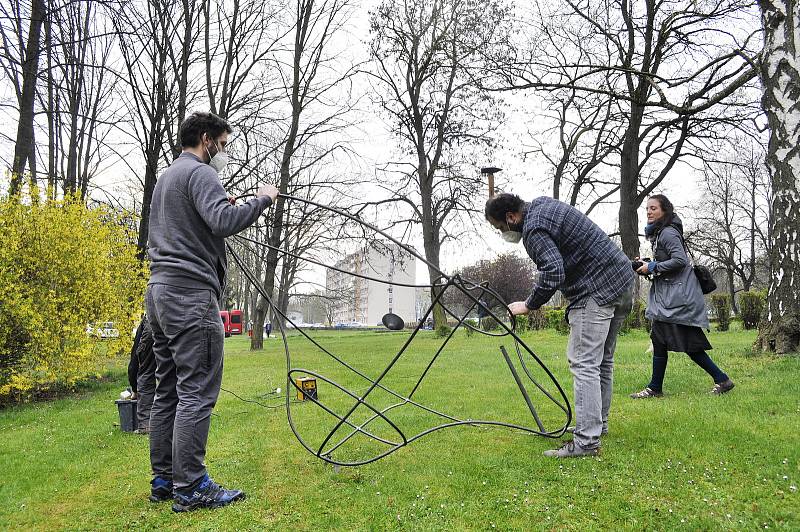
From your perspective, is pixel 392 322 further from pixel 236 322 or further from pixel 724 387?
pixel 236 322

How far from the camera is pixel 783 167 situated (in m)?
5.69

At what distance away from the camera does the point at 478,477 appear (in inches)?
121

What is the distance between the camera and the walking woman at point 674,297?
4547 millimetres

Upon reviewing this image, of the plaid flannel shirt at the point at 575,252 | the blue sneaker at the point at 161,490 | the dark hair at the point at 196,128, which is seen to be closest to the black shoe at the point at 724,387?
the plaid flannel shirt at the point at 575,252

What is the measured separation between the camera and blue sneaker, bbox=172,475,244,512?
9.05 ft

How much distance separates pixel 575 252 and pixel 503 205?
1.85 feet

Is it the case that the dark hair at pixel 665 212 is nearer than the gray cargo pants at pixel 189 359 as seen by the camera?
No

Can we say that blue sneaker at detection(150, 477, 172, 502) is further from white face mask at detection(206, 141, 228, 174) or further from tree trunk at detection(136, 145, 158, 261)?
tree trunk at detection(136, 145, 158, 261)

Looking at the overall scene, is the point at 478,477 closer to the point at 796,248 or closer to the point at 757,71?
the point at 796,248

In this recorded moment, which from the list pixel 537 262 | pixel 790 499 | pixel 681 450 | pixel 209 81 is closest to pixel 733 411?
pixel 681 450

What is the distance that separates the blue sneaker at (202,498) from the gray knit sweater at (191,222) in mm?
1083

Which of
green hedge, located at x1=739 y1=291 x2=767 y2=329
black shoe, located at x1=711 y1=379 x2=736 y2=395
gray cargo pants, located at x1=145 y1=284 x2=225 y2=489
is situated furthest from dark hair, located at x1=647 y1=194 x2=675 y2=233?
green hedge, located at x1=739 y1=291 x2=767 y2=329

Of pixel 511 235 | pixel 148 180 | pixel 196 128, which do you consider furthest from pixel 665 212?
pixel 148 180

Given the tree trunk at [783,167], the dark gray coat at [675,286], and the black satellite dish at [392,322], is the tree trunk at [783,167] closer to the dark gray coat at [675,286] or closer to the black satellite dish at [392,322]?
the dark gray coat at [675,286]
